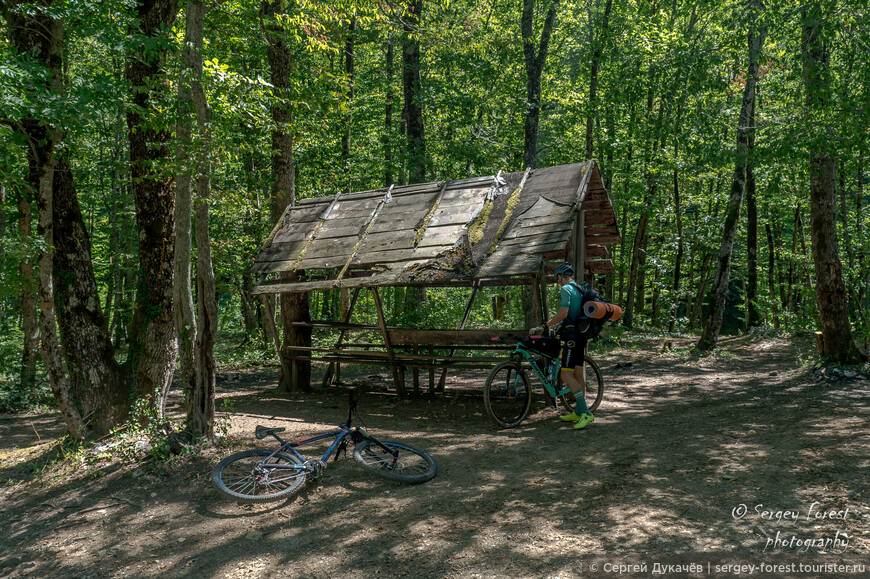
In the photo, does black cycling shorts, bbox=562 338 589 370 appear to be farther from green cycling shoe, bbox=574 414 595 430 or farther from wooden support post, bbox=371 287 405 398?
wooden support post, bbox=371 287 405 398

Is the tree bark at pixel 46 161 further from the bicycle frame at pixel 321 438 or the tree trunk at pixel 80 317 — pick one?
the bicycle frame at pixel 321 438

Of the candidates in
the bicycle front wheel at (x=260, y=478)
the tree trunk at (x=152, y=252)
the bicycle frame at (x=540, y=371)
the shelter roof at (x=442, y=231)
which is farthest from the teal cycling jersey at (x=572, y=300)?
the tree trunk at (x=152, y=252)

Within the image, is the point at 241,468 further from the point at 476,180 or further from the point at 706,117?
the point at 706,117

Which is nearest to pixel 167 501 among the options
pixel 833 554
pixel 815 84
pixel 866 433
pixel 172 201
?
pixel 172 201

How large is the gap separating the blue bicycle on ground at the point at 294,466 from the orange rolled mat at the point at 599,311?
Answer: 2.84 meters

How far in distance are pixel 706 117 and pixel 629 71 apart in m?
2.74

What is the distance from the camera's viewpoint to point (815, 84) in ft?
29.3

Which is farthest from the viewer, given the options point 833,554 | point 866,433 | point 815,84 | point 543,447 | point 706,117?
point 706,117

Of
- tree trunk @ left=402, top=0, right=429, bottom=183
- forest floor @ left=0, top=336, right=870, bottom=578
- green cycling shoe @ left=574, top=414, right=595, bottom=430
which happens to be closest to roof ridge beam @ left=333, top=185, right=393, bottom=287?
forest floor @ left=0, top=336, right=870, bottom=578

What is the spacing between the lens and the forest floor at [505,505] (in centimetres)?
410

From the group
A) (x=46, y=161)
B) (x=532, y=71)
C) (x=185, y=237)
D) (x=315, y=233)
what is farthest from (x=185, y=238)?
(x=532, y=71)

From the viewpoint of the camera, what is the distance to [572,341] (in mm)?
7426

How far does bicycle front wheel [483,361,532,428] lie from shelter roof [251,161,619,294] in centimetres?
134

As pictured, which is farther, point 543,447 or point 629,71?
point 629,71
